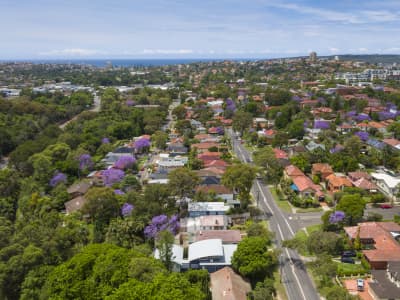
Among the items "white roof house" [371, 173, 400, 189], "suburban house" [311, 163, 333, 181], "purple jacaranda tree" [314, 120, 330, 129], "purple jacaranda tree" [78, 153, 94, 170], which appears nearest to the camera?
"white roof house" [371, 173, 400, 189]

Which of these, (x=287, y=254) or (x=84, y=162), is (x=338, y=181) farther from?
(x=84, y=162)

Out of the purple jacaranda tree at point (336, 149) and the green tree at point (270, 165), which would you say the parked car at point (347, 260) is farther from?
the purple jacaranda tree at point (336, 149)

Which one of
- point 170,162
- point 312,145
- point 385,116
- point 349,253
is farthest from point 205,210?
point 385,116

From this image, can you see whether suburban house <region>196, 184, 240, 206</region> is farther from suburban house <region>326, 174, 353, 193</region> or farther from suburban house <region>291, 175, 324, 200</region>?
suburban house <region>326, 174, 353, 193</region>

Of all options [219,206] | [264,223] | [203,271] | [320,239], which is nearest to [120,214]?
[219,206]

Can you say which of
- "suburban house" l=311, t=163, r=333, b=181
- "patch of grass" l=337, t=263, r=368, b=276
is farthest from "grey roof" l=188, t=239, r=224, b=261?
"suburban house" l=311, t=163, r=333, b=181

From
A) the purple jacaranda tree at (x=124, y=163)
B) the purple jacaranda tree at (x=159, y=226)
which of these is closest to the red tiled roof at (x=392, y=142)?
the purple jacaranda tree at (x=159, y=226)
